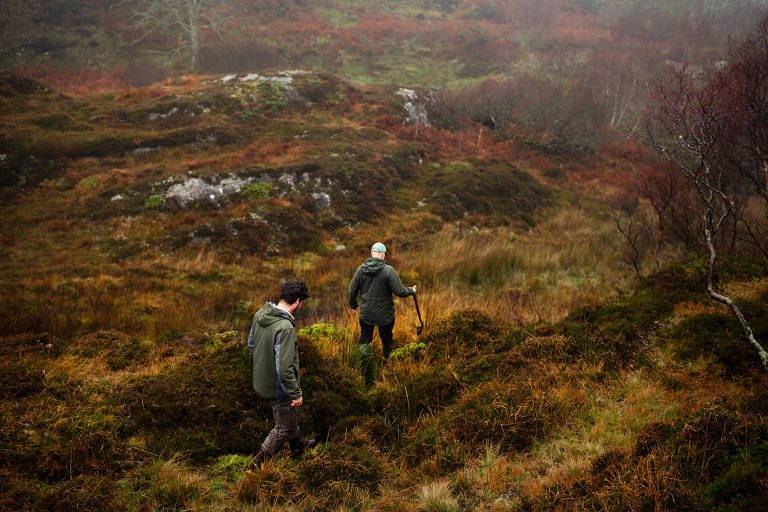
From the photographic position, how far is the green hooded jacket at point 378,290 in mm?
5633

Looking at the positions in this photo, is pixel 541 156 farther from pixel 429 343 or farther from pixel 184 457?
pixel 184 457

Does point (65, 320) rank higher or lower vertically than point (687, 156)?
lower

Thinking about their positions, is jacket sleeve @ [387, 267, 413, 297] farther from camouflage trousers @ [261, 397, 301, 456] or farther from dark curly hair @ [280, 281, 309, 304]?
camouflage trousers @ [261, 397, 301, 456]

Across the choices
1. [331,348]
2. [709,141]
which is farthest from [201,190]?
[709,141]

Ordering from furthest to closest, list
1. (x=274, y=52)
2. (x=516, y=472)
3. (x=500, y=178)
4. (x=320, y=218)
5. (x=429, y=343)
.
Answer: (x=274, y=52) → (x=500, y=178) → (x=320, y=218) → (x=429, y=343) → (x=516, y=472)

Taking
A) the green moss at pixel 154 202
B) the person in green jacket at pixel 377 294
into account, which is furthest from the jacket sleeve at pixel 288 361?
the green moss at pixel 154 202

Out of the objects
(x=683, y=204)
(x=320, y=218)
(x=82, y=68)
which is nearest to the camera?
(x=683, y=204)

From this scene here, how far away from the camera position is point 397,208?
551 inches

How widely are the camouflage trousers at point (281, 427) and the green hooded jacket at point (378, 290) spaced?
2.20 metres

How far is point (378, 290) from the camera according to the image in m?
5.71

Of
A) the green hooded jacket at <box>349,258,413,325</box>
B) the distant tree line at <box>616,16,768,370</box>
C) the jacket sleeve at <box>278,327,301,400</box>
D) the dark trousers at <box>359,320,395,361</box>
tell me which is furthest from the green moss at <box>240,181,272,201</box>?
the distant tree line at <box>616,16,768,370</box>

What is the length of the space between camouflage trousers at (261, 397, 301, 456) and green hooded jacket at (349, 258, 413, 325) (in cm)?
220

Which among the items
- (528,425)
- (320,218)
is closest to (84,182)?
(320,218)

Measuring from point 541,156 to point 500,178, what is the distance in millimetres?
5866
